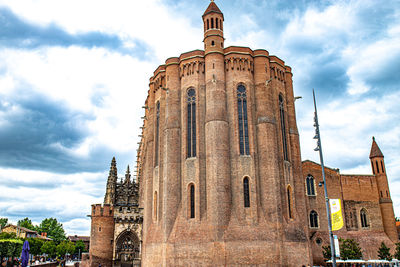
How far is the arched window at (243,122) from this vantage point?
32.9 metres

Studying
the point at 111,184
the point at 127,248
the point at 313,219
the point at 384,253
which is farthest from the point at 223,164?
the point at 111,184

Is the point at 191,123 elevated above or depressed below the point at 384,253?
above

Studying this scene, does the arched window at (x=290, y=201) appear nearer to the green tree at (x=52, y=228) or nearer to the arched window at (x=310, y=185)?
the arched window at (x=310, y=185)

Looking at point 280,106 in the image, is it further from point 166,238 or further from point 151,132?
point 166,238

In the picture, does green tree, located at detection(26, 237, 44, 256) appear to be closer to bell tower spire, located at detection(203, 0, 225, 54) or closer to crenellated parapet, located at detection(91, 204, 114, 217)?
crenellated parapet, located at detection(91, 204, 114, 217)

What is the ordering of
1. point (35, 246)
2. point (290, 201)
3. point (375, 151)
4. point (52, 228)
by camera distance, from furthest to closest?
1. point (52, 228)
2. point (35, 246)
3. point (375, 151)
4. point (290, 201)

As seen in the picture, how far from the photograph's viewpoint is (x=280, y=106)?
1457 inches

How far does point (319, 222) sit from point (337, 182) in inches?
235

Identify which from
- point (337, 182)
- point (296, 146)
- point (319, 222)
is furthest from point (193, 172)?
point (337, 182)

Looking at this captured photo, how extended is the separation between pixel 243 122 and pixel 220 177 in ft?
20.2

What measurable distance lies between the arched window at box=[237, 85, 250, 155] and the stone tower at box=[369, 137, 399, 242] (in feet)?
75.2

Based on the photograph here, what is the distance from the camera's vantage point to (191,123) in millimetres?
34312

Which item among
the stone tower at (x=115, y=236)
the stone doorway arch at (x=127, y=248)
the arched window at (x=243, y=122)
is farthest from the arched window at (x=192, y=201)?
the stone doorway arch at (x=127, y=248)

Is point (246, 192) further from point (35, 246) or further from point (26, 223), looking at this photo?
point (26, 223)
